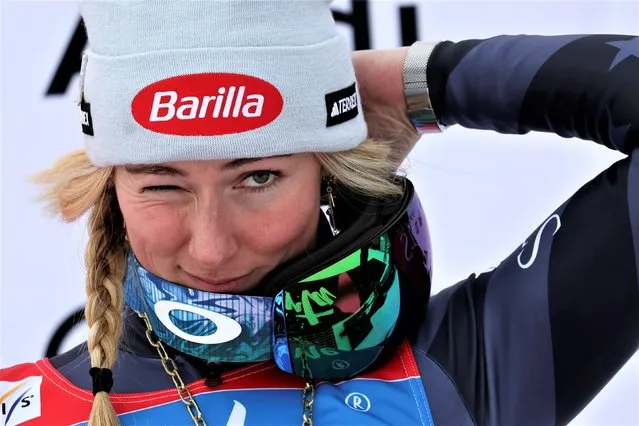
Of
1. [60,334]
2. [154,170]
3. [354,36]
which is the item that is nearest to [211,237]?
[154,170]

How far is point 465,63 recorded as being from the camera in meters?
1.88

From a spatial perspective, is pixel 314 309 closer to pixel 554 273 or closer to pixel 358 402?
pixel 358 402

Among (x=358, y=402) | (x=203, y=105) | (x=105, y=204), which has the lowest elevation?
(x=358, y=402)

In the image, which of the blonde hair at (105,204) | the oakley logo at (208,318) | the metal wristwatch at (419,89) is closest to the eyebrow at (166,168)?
the blonde hair at (105,204)

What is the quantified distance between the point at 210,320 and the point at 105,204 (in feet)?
0.98

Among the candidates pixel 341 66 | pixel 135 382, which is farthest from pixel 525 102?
pixel 135 382

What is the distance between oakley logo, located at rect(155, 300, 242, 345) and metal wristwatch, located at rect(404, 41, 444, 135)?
54 cm

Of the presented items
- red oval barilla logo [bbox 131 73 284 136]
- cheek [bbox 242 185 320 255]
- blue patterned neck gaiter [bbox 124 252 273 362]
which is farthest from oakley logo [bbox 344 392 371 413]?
red oval barilla logo [bbox 131 73 284 136]

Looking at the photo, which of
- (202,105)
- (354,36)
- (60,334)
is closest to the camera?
(202,105)

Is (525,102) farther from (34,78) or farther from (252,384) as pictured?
(34,78)

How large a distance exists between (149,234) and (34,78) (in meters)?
1.66

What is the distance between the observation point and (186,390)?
176 cm

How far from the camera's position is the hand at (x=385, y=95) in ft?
6.42

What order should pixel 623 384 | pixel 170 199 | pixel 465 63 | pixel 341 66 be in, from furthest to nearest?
1. pixel 623 384
2. pixel 465 63
3. pixel 341 66
4. pixel 170 199
